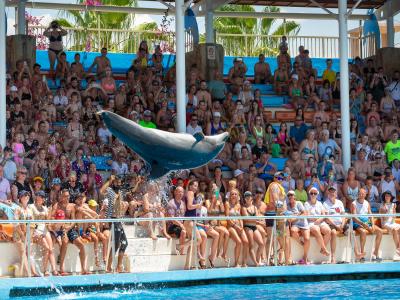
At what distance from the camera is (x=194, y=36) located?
83.6 feet

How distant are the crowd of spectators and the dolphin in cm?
563

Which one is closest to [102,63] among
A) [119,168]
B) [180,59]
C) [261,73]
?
[180,59]

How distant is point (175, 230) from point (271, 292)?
1881mm

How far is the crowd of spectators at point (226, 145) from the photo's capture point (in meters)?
17.2

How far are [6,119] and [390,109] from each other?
8.96 metres

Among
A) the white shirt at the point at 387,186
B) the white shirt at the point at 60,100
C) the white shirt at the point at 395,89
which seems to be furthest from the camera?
the white shirt at the point at 395,89

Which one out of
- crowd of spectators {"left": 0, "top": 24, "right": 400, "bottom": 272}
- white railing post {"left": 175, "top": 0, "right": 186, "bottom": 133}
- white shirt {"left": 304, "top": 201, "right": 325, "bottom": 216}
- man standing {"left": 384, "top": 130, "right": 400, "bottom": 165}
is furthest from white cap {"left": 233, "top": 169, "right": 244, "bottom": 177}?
man standing {"left": 384, "top": 130, "right": 400, "bottom": 165}

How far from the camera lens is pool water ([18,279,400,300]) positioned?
15.5 m

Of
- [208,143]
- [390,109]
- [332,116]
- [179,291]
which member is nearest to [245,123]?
[332,116]

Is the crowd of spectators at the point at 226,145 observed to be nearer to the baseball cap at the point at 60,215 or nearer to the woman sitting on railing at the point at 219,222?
the woman sitting on railing at the point at 219,222

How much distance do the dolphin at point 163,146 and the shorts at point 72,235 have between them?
5678mm

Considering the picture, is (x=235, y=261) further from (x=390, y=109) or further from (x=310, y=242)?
(x=390, y=109)

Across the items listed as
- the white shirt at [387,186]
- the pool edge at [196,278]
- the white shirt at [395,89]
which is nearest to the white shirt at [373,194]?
the white shirt at [387,186]

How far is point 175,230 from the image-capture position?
16734 mm
